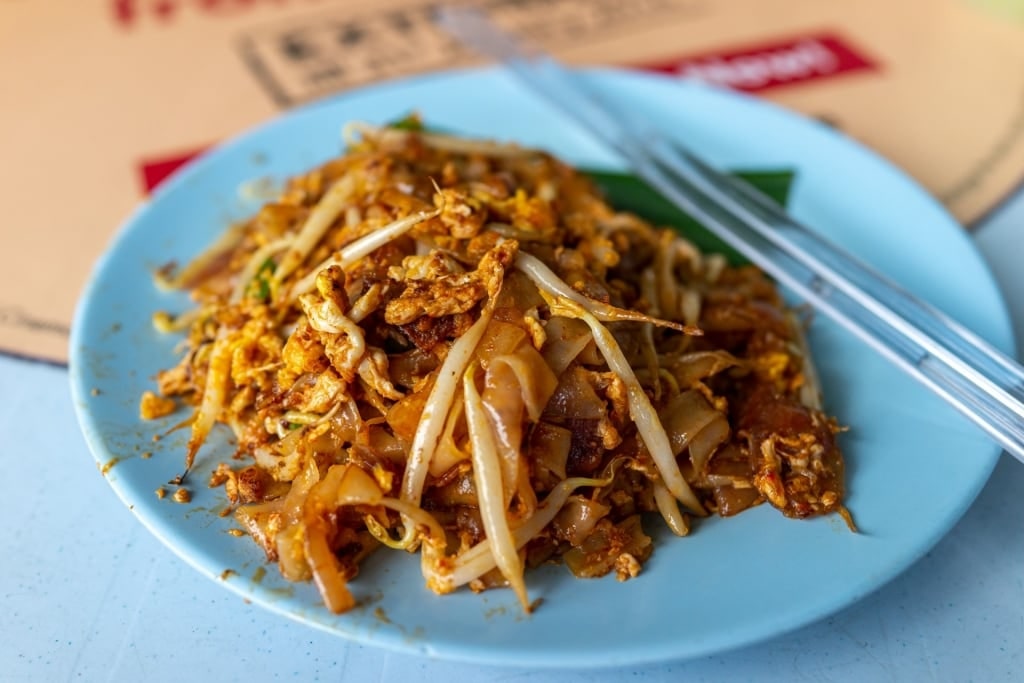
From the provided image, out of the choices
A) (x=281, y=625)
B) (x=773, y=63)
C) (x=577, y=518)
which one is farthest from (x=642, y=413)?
(x=773, y=63)

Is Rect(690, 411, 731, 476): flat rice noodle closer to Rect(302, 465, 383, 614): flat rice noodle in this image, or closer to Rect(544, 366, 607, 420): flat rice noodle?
Rect(544, 366, 607, 420): flat rice noodle

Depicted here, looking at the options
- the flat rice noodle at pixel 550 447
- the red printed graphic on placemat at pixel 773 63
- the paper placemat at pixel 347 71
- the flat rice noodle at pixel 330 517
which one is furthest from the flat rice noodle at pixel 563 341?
the red printed graphic on placemat at pixel 773 63

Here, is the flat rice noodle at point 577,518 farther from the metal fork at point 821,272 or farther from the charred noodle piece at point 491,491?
the metal fork at point 821,272

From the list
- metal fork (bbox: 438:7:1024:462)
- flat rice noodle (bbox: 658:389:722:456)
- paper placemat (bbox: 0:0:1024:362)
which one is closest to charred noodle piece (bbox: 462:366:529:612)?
flat rice noodle (bbox: 658:389:722:456)

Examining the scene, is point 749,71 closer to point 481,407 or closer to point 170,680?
point 481,407

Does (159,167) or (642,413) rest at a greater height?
(642,413)

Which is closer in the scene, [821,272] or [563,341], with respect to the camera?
[563,341]

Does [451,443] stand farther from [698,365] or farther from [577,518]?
[698,365]
